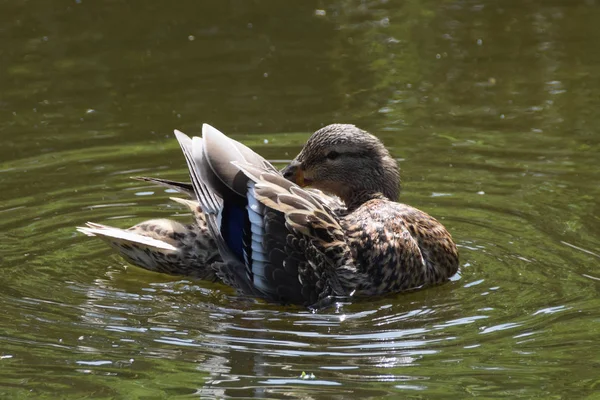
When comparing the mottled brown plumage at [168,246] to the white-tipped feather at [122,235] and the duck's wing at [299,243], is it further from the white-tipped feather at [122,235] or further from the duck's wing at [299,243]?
the duck's wing at [299,243]

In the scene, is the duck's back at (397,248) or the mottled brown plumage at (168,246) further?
the mottled brown plumage at (168,246)

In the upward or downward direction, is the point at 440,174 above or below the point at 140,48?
below

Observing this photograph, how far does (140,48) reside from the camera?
41.4ft

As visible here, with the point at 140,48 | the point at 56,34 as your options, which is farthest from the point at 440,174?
the point at 56,34

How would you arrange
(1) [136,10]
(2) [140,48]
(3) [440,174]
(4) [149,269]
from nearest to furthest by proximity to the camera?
(4) [149,269] → (3) [440,174] → (2) [140,48] → (1) [136,10]

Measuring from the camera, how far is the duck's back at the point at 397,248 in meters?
7.28

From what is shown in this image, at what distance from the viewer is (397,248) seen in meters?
7.34

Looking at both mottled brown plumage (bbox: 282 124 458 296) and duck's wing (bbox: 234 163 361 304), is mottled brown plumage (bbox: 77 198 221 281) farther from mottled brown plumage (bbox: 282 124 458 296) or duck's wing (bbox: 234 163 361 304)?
mottled brown plumage (bbox: 282 124 458 296)

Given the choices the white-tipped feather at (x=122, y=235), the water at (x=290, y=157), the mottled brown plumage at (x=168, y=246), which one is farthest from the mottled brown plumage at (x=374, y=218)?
the white-tipped feather at (x=122, y=235)

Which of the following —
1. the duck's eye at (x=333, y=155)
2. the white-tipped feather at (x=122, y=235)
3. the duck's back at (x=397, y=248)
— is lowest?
the duck's back at (x=397, y=248)

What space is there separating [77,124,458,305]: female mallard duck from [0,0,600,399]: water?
161 mm

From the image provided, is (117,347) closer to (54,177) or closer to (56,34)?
(54,177)

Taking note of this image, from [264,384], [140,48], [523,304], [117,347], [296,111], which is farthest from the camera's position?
[140,48]

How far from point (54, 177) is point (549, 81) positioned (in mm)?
4999
